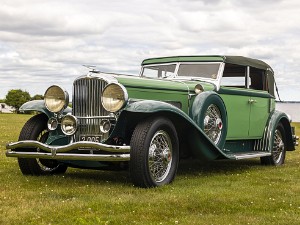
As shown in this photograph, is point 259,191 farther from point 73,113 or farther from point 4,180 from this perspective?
point 4,180

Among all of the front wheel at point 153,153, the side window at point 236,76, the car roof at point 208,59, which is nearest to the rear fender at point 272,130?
the side window at point 236,76

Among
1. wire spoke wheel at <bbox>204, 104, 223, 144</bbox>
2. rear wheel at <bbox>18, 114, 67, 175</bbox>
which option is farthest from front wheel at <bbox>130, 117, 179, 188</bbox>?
rear wheel at <bbox>18, 114, 67, 175</bbox>

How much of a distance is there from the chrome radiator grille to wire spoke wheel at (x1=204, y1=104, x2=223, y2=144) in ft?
6.16

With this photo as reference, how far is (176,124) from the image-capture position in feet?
25.4

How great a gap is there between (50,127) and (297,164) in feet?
18.5

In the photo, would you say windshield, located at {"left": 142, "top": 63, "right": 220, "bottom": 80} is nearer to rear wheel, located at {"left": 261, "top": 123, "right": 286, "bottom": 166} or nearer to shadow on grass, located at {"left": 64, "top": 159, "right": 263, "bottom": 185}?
shadow on grass, located at {"left": 64, "top": 159, "right": 263, "bottom": 185}

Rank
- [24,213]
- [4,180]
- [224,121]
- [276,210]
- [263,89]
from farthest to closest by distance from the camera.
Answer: [263,89]
[224,121]
[4,180]
[276,210]
[24,213]

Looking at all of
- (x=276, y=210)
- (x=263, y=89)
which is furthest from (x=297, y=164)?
(x=276, y=210)

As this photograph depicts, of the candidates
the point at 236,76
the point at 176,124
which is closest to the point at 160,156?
the point at 176,124

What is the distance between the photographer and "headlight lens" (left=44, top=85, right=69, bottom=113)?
757 centimetres

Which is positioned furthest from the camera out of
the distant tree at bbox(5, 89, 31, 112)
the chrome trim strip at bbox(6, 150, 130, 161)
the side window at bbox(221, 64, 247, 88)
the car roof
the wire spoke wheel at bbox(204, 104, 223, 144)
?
the distant tree at bbox(5, 89, 31, 112)

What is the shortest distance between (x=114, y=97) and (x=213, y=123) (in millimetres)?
2143

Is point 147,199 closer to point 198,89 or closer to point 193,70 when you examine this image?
point 198,89

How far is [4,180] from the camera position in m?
7.34
